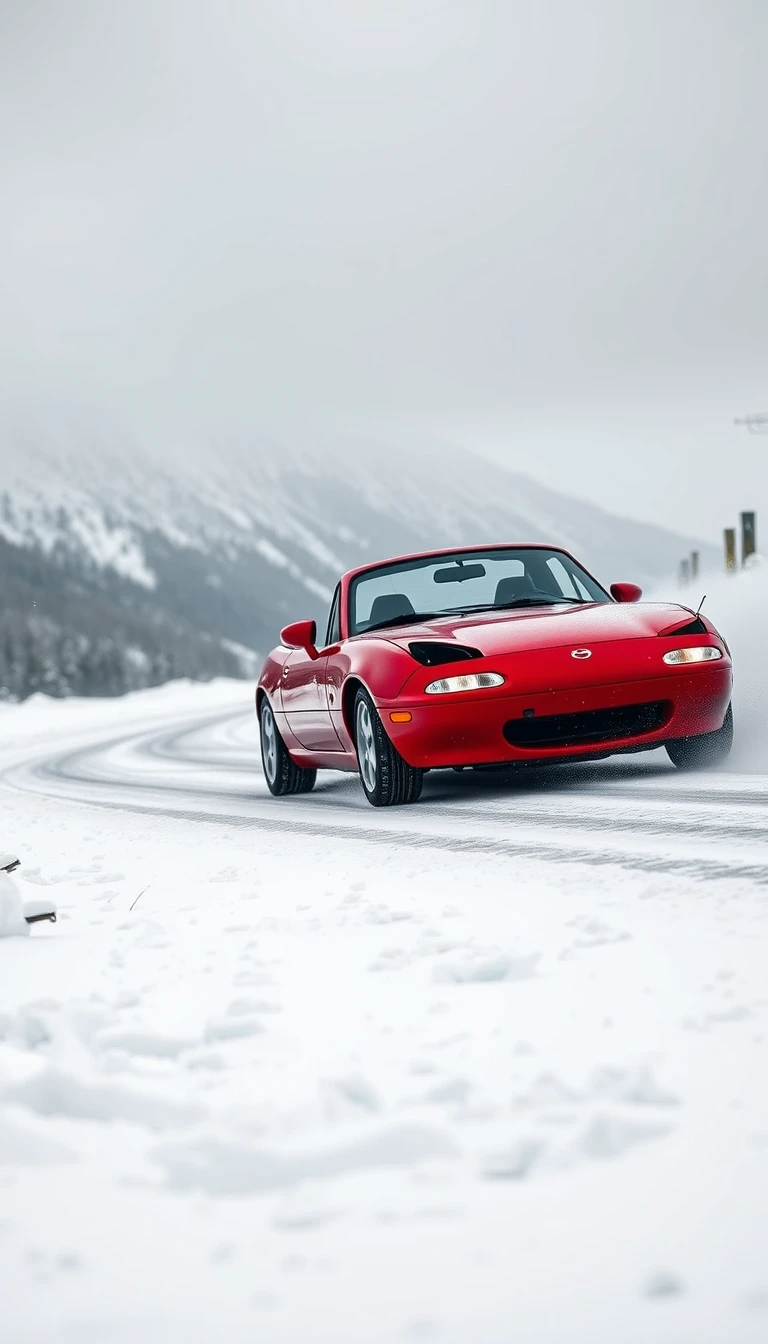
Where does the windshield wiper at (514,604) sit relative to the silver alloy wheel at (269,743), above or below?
above

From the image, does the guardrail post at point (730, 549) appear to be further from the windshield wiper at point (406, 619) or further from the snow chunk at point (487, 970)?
the snow chunk at point (487, 970)

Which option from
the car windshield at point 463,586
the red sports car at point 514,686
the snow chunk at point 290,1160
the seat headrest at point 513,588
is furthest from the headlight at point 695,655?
the snow chunk at point 290,1160

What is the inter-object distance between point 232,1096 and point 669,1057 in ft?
2.40

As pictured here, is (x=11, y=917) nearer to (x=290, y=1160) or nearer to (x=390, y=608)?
(x=290, y=1160)

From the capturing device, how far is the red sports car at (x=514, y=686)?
23.1 feet

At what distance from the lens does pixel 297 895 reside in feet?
15.5

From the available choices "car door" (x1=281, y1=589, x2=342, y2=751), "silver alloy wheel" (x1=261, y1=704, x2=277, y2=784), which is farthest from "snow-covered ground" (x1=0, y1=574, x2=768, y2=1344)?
"silver alloy wheel" (x1=261, y1=704, x2=277, y2=784)

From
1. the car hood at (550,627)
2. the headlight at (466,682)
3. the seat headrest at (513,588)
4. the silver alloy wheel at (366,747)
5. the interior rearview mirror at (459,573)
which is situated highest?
the interior rearview mirror at (459,573)

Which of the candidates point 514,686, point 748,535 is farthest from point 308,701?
point 748,535

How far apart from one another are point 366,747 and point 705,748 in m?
1.77

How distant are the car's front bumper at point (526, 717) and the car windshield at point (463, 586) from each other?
4.01 feet

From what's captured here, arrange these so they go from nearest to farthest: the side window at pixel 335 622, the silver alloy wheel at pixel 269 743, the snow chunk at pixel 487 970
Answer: the snow chunk at pixel 487 970, the side window at pixel 335 622, the silver alloy wheel at pixel 269 743

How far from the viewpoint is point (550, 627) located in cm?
733

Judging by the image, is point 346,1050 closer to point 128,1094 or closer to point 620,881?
point 128,1094
